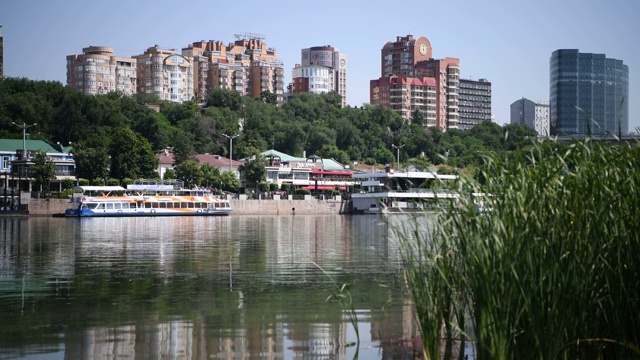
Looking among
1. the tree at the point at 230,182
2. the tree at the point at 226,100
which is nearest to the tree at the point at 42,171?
the tree at the point at 230,182

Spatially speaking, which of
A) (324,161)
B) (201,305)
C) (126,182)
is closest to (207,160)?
(126,182)

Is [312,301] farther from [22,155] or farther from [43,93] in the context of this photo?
[43,93]

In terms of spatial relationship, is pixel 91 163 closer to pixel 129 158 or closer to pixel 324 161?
pixel 129 158

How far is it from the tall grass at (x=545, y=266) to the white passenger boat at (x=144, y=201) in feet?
260

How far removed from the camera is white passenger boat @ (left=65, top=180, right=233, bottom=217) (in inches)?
3595

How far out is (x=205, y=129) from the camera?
452ft

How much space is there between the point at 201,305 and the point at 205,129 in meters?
117

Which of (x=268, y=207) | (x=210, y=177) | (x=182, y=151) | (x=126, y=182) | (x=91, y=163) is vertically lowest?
(x=268, y=207)

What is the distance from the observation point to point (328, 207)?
115562 mm

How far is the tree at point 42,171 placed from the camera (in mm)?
97875

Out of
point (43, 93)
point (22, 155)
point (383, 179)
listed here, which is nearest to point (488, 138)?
point (383, 179)

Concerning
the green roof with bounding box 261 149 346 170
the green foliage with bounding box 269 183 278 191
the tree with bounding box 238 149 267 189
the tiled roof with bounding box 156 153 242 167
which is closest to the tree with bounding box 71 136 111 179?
the tiled roof with bounding box 156 153 242 167

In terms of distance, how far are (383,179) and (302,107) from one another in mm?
47472

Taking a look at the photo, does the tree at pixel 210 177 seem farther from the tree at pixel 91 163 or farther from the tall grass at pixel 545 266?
the tall grass at pixel 545 266
